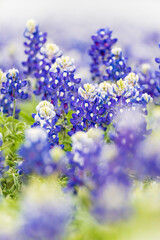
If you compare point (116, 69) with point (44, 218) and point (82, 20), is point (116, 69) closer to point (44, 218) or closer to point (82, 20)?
point (44, 218)

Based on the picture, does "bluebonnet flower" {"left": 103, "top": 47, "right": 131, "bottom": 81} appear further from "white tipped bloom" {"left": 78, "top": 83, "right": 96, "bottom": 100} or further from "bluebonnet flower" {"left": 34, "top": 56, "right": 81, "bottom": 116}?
"white tipped bloom" {"left": 78, "top": 83, "right": 96, "bottom": 100}

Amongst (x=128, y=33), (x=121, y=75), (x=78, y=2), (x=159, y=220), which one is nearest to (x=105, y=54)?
(x=121, y=75)

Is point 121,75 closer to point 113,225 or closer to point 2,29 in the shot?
point 113,225

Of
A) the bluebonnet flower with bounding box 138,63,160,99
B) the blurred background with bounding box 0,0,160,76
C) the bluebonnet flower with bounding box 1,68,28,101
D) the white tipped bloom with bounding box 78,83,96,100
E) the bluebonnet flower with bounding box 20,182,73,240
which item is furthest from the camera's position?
the blurred background with bounding box 0,0,160,76

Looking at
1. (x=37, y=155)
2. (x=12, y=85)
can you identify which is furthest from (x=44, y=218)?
(x=12, y=85)

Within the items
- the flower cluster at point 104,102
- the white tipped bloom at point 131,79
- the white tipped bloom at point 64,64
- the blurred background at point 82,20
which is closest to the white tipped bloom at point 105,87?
the flower cluster at point 104,102

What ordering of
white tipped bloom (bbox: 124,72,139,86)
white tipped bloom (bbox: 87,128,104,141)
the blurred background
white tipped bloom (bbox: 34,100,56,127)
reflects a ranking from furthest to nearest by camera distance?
1. the blurred background
2. white tipped bloom (bbox: 124,72,139,86)
3. white tipped bloom (bbox: 34,100,56,127)
4. white tipped bloom (bbox: 87,128,104,141)

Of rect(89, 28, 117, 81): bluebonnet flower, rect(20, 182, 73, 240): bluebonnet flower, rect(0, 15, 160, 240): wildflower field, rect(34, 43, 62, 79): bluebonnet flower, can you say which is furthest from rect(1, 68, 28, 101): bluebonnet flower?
rect(20, 182, 73, 240): bluebonnet flower
